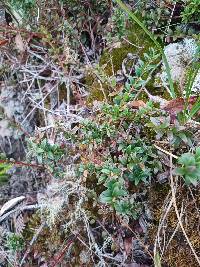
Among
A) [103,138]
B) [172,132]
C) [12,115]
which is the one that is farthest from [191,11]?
[12,115]

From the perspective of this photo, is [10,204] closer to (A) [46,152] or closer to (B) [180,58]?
(A) [46,152]

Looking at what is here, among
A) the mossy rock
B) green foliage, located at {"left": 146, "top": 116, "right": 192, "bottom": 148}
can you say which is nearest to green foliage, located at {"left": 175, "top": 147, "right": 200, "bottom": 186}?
green foliage, located at {"left": 146, "top": 116, "right": 192, "bottom": 148}

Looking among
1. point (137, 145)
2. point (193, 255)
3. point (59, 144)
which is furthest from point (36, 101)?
point (193, 255)

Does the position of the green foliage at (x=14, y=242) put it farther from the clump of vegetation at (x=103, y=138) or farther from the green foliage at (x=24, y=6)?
the green foliage at (x=24, y=6)

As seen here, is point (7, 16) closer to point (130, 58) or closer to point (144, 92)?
point (130, 58)

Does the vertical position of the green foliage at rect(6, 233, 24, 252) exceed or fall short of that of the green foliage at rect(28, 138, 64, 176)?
it falls short

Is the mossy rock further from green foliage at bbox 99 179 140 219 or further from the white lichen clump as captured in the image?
green foliage at bbox 99 179 140 219
